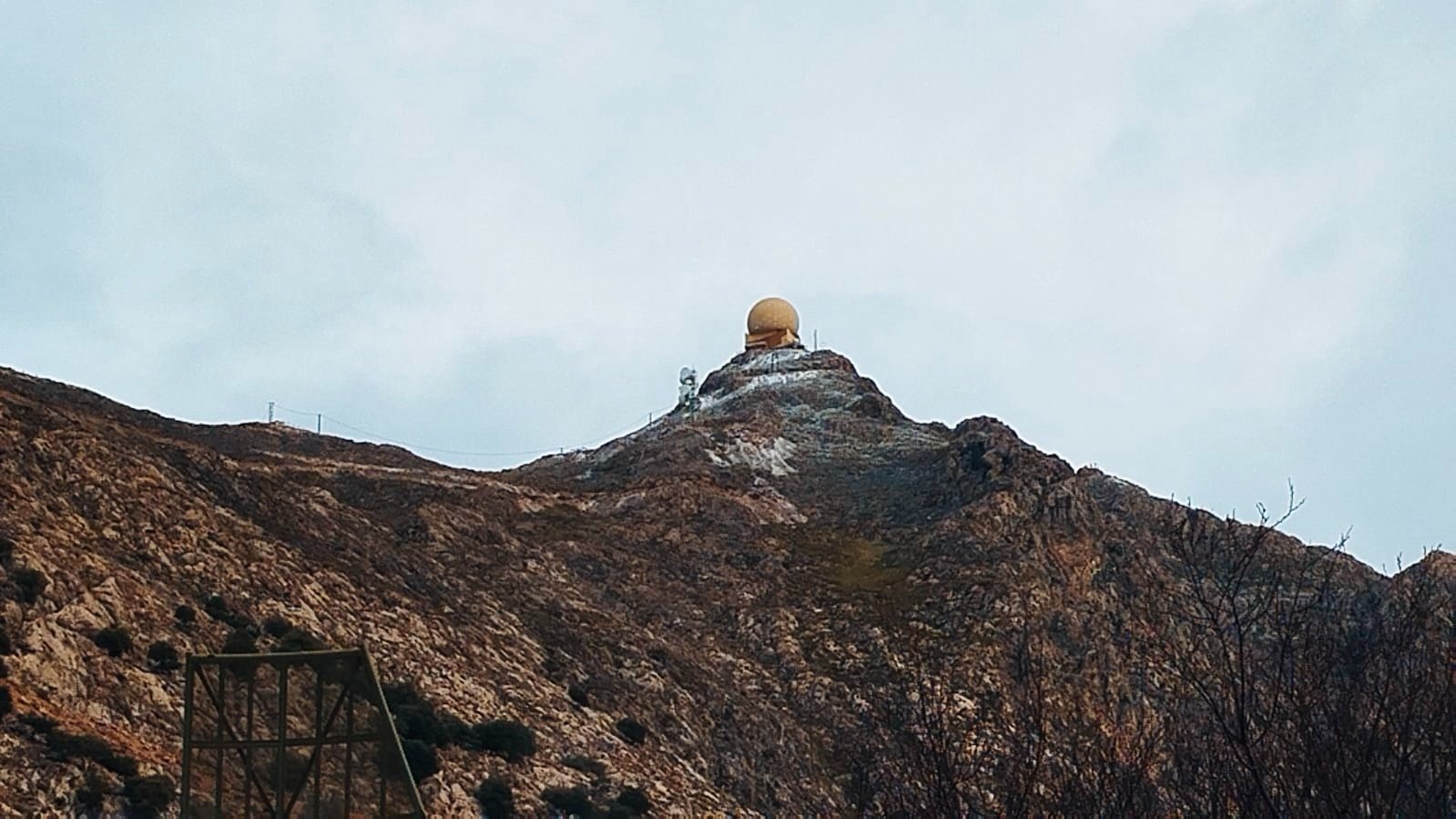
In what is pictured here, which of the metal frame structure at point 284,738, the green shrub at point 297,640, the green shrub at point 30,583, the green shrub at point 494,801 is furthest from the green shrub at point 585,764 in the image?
the metal frame structure at point 284,738

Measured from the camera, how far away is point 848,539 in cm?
7950

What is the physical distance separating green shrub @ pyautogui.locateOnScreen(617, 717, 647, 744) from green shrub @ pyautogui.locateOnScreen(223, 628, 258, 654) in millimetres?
12907

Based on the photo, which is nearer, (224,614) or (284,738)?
(284,738)

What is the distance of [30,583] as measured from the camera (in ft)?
134

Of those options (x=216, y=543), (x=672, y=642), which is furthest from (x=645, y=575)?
(x=216, y=543)

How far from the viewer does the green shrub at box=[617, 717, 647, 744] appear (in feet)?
173

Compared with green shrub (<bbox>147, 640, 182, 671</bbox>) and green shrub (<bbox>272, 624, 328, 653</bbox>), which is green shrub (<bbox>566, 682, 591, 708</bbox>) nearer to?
green shrub (<bbox>272, 624, 328, 653</bbox>)

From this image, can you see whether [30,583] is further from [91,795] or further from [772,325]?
[772,325]

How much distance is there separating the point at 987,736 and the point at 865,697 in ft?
35.3

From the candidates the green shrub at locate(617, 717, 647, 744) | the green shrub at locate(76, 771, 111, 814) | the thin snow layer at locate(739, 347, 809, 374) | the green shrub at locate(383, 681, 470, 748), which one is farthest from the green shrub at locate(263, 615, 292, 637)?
the thin snow layer at locate(739, 347, 809, 374)

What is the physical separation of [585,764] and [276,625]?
394 inches


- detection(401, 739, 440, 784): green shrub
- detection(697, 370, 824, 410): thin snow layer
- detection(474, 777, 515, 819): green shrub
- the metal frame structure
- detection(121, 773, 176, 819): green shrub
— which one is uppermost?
detection(697, 370, 824, 410): thin snow layer

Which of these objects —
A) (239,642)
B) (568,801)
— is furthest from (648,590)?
(239,642)

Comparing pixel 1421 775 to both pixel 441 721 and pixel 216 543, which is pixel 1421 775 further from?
pixel 216 543
